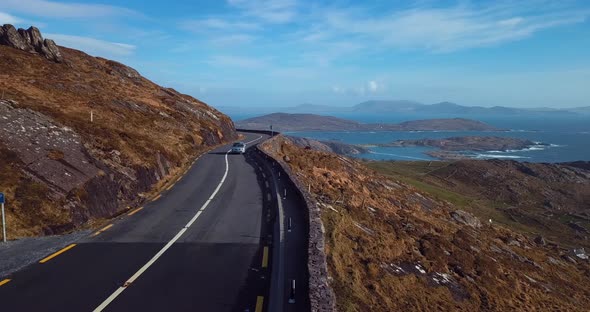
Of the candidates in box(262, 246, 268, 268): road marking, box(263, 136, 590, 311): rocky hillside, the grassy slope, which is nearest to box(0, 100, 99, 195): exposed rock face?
the grassy slope

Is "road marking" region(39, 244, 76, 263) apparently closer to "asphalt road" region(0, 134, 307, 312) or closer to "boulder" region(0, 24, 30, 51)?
"asphalt road" region(0, 134, 307, 312)

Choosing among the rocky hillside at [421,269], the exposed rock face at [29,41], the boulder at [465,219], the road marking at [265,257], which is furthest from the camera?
the exposed rock face at [29,41]

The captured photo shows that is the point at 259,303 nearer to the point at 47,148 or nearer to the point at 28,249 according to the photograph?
the point at 28,249

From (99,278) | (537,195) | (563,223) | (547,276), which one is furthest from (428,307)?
(537,195)

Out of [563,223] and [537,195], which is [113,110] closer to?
[563,223]

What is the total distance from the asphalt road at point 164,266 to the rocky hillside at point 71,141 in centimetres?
258

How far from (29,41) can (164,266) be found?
55.0 m

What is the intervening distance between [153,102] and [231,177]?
2955cm

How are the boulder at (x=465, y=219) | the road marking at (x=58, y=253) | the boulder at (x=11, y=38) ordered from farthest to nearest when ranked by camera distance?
the boulder at (x=11, y=38) < the boulder at (x=465, y=219) < the road marking at (x=58, y=253)

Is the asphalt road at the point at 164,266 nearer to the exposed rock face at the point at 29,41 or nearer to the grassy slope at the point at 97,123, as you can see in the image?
the grassy slope at the point at 97,123

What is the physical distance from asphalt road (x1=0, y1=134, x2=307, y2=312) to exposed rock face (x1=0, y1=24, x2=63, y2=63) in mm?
45641

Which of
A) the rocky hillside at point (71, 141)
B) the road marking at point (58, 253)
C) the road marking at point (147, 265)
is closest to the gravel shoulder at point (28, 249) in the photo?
the road marking at point (58, 253)

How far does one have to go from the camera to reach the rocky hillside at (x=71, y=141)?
17.0m

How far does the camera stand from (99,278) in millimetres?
11250
